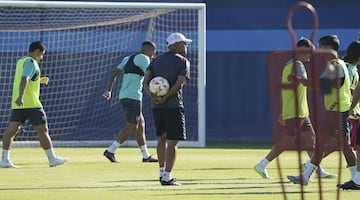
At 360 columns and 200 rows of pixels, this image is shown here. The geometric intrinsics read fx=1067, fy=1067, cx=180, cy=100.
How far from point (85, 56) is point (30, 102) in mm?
9179

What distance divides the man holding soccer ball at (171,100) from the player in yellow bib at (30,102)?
3469mm

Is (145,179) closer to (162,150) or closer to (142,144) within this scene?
(162,150)

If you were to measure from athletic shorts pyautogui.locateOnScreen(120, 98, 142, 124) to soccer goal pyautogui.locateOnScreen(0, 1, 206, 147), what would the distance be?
652cm

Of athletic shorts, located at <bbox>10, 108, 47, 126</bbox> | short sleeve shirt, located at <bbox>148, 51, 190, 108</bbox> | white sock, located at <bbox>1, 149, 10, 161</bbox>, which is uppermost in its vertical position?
short sleeve shirt, located at <bbox>148, 51, 190, 108</bbox>

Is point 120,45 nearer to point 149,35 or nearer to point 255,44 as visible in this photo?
point 149,35

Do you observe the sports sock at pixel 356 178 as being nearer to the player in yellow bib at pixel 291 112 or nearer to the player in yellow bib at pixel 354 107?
the player in yellow bib at pixel 354 107

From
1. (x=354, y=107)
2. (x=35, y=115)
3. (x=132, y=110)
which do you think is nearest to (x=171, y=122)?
(x=354, y=107)

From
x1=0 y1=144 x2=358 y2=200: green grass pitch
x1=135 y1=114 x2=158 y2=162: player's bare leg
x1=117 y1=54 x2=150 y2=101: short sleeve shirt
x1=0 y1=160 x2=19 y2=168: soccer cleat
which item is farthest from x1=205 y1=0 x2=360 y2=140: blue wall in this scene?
x1=0 y1=160 x2=19 y2=168: soccer cleat

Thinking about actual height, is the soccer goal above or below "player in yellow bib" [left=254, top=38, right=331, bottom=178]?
above

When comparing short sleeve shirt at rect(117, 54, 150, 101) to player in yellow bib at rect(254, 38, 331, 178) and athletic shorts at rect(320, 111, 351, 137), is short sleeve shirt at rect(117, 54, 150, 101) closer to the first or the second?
player in yellow bib at rect(254, 38, 331, 178)

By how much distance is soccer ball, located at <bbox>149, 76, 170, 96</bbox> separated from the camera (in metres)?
13.9

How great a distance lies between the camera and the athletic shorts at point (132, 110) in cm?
1900

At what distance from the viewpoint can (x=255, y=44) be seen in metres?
28.8

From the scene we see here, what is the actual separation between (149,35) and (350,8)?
6.33 metres
